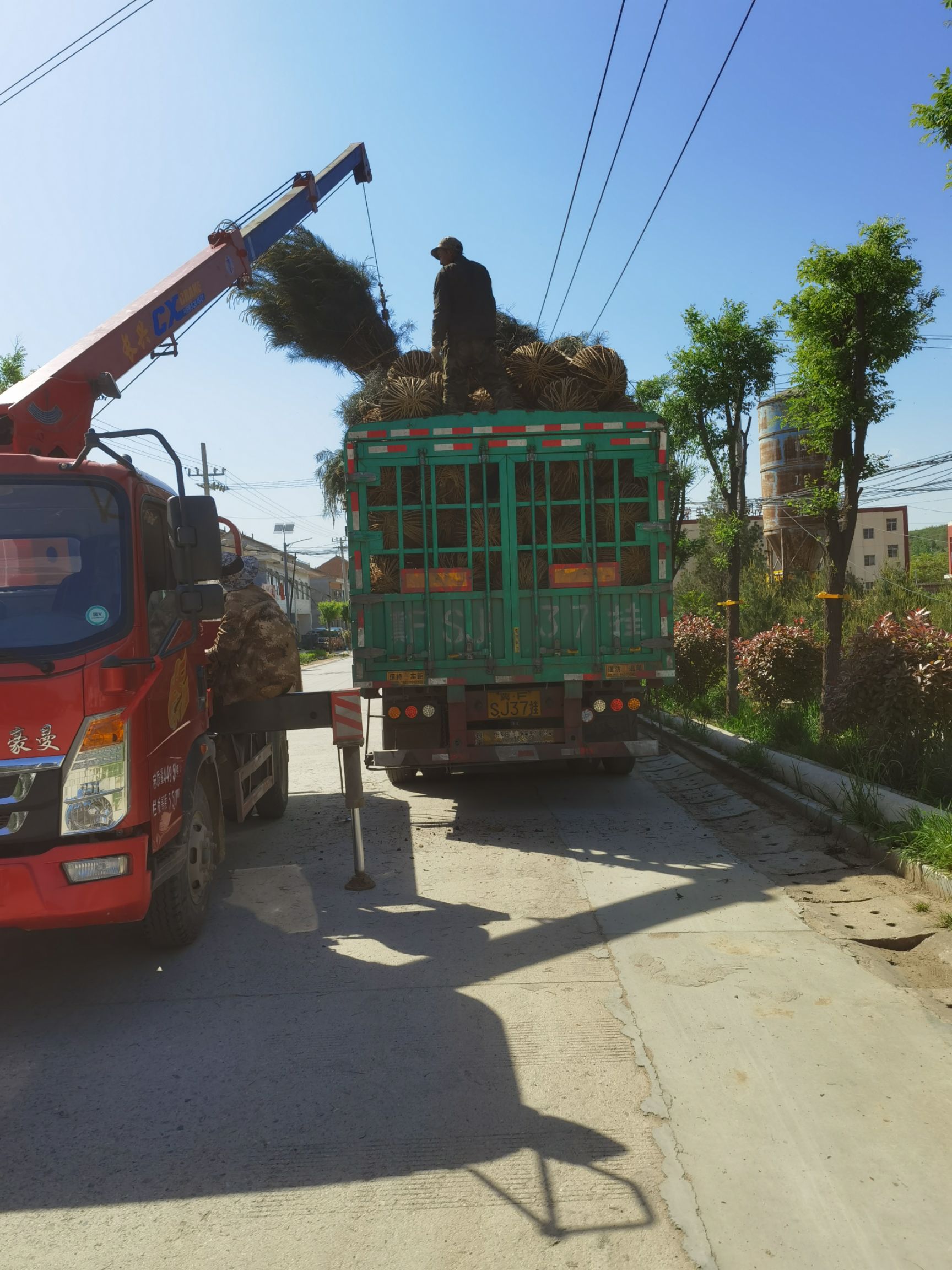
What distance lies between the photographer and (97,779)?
449cm

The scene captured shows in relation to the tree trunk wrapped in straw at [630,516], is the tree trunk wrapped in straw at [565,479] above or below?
above

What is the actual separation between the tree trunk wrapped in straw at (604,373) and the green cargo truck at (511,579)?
112cm

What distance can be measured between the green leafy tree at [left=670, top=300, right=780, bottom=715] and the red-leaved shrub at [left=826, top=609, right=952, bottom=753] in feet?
11.1

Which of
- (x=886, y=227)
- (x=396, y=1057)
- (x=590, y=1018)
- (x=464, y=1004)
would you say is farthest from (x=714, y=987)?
(x=886, y=227)

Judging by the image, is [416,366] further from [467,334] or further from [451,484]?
[451,484]

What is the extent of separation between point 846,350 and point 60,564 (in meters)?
7.19

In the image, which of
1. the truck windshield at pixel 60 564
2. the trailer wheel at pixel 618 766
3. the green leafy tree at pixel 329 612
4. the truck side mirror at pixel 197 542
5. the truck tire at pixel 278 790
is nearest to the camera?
the truck windshield at pixel 60 564

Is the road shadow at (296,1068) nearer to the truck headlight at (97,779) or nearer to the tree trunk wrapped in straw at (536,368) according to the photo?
the truck headlight at (97,779)

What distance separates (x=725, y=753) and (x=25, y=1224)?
8.83m

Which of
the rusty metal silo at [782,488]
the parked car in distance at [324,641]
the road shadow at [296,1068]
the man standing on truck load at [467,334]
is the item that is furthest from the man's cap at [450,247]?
the parked car in distance at [324,641]

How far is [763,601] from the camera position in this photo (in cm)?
1775

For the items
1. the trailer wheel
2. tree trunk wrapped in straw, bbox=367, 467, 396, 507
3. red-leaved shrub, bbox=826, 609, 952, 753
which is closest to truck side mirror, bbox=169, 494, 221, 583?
tree trunk wrapped in straw, bbox=367, 467, 396, 507

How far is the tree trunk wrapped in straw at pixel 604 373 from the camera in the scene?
9.66 metres

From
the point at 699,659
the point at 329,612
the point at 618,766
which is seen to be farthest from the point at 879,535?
the point at 618,766
